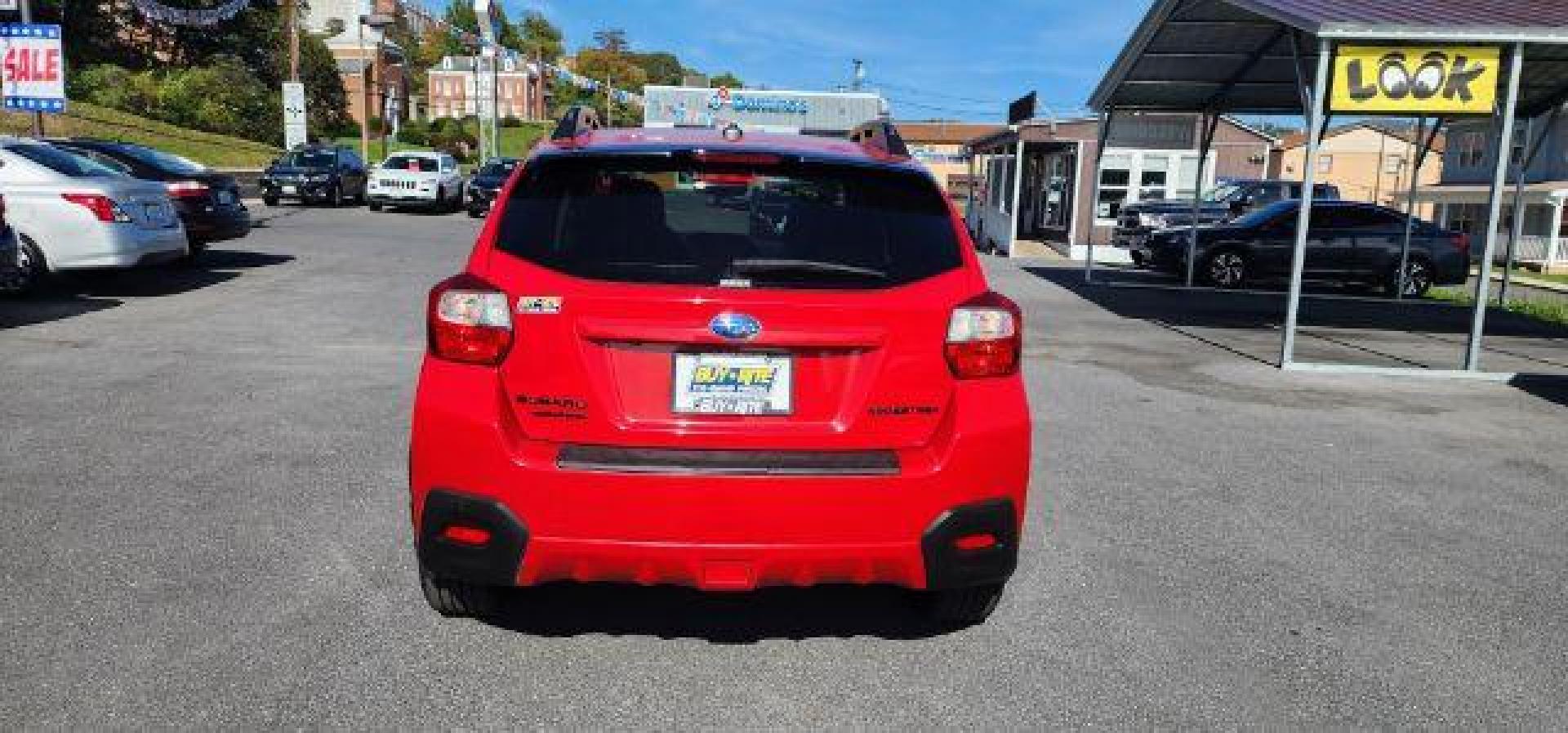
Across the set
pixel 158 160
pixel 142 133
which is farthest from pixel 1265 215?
pixel 142 133

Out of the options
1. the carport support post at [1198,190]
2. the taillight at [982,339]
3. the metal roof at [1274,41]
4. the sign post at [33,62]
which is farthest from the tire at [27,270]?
the carport support post at [1198,190]

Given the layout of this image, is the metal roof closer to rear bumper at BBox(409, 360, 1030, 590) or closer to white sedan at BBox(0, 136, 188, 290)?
rear bumper at BBox(409, 360, 1030, 590)

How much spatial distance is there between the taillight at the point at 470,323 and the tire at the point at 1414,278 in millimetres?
19448

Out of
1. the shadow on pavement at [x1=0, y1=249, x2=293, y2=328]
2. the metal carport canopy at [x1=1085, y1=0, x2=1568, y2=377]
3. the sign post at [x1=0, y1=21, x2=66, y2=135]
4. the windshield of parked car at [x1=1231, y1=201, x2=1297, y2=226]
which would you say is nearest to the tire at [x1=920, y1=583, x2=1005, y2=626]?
the metal carport canopy at [x1=1085, y1=0, x2=1568, y2=377]

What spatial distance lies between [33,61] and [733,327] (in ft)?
56.5

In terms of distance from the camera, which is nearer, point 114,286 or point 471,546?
point 471,546

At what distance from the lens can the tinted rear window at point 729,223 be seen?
3238 millimetres

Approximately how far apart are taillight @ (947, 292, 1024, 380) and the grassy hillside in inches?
1685

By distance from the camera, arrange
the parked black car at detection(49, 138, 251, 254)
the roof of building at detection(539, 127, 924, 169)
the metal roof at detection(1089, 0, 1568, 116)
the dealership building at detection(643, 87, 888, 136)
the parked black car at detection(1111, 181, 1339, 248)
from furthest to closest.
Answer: the dealership building at detection(643, 87, 888, 136), the parked black car at detection(1111, 181, 1339, 248), the parked black car at detection(49, 138, 251, 254), the metal roof at detection(1089, 0, 1568, 116), the roof of building at detection(539, 127, 924, 169)

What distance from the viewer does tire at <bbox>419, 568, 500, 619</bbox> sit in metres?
3.70

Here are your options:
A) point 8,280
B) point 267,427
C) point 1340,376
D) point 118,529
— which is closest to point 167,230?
point 8,280

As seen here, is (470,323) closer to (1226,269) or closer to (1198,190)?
(1198,190)

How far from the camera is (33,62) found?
52.4 ft

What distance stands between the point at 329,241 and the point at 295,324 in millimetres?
10147
